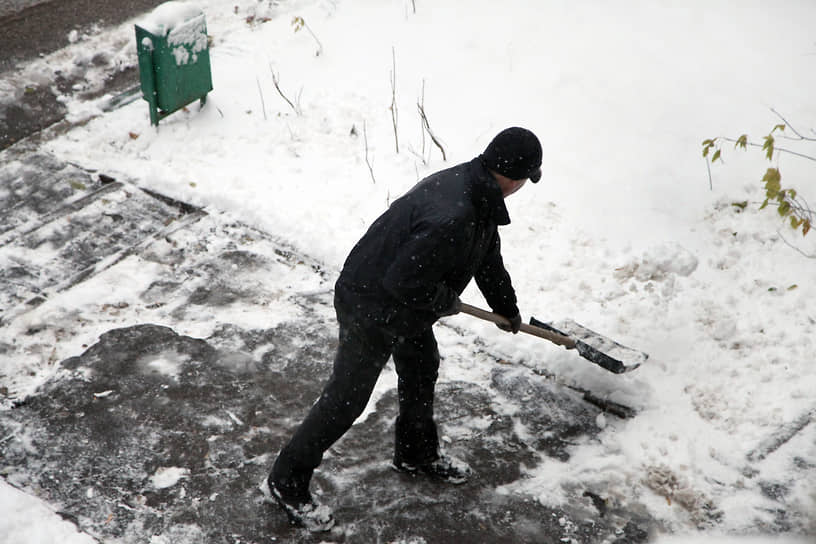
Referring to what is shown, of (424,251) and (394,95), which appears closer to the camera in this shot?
Answer: (424,251)

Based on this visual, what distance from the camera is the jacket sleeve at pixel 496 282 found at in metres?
3.52

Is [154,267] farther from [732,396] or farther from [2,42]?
[2,42]

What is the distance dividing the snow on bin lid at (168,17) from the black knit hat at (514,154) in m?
4.61

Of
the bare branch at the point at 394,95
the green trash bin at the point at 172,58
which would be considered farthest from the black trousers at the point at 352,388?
the green trash bin at the point at 172,58

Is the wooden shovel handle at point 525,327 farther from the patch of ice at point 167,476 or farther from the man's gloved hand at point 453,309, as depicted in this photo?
the patch of ice at point 167,476

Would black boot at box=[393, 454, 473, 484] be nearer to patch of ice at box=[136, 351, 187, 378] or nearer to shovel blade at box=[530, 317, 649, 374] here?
shovel blade at box=[530, 317, 649, 374]

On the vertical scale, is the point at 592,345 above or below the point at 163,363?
above

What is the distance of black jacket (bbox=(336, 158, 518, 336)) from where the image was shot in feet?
9.68

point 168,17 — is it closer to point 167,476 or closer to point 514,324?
point 167,476

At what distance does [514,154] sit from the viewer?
9.84 feet

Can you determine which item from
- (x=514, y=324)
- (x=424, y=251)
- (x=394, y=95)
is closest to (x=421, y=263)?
(x=424, y=251)

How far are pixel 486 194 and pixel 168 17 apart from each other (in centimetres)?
488

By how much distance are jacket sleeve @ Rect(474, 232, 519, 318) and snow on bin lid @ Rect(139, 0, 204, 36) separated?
443 cm

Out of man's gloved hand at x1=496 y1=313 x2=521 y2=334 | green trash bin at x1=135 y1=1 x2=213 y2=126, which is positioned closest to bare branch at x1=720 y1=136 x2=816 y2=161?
man's gloved hand at x1=496 y1=313 x2=521 y2=334
